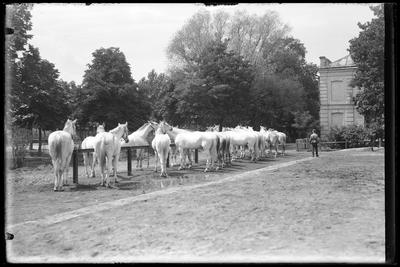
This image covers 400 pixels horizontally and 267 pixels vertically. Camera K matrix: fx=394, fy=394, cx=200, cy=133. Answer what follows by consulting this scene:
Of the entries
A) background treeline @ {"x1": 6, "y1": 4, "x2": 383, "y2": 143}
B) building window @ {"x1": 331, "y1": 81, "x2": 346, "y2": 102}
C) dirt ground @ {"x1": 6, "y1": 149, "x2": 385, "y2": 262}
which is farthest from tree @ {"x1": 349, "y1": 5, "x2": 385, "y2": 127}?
building window @ {"x1": 331, "y1": 81, "x2": 346, "y2": 102}

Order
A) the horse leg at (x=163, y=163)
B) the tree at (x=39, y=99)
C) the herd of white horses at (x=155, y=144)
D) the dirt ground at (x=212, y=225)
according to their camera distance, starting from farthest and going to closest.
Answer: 1. the horse leg at (x=163, y=163)
2. the tree at (x=39, y=99)
3. the herd of white horses at (x=155, y=144)
4. the dirt ground at (x=212, y=225)

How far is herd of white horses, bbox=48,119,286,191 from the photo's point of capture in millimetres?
12883

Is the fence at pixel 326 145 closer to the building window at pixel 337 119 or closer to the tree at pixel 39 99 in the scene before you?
the building window at pixel 337 119

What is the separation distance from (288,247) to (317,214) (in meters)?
2.39

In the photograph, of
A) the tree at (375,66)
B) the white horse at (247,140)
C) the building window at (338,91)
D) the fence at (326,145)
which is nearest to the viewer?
the tree at (375,66)

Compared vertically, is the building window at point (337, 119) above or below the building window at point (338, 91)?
below

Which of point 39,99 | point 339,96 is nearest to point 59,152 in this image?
point 39,99

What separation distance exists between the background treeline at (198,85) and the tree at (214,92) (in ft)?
0.28

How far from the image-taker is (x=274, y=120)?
33.6 metres

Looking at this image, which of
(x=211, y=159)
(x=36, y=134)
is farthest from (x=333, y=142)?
(x=36, y=134)

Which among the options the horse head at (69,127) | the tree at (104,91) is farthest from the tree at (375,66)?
the tree at (104,91)

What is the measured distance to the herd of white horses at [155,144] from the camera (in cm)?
1288

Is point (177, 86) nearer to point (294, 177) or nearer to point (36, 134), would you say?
point (36, 134)

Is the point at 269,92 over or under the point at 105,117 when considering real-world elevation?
over
